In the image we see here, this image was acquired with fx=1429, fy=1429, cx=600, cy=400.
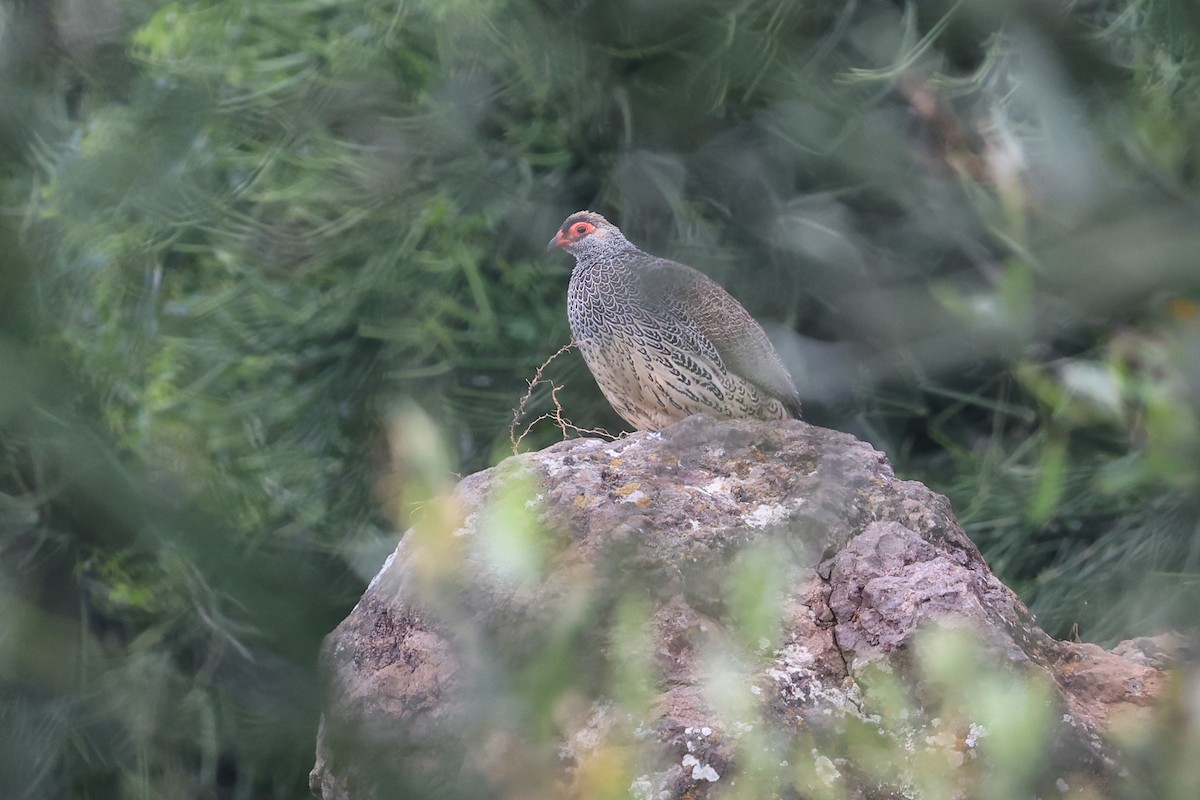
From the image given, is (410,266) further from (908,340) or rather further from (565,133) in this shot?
(908,340)

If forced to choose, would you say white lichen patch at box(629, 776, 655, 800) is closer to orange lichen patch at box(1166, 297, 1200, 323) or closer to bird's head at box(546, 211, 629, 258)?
orange lichen patch at box(1166, 297, 1200, 323)

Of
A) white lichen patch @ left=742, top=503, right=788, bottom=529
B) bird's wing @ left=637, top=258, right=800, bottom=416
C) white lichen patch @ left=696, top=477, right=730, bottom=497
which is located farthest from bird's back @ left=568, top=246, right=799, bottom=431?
white lichen patch @ left=742, top=503, right=788, bottom=529

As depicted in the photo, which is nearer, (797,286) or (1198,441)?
(1198,441)

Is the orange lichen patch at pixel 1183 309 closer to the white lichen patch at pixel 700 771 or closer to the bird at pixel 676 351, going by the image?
the white lichen patch at pixel 700 771

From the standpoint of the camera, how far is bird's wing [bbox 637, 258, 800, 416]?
14.5 feet

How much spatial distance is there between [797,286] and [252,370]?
2.90m

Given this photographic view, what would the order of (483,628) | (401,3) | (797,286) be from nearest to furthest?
(483,628) < (797,286) < (401,3)

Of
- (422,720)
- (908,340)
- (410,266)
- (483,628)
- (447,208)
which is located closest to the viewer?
(908,340)

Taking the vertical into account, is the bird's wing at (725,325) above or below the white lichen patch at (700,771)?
below

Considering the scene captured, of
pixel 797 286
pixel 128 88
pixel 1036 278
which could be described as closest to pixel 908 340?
pixel 1036 278

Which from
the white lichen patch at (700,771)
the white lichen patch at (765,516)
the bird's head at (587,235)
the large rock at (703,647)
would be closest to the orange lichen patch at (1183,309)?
the large rock at (703,647)

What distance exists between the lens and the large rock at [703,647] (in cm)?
144

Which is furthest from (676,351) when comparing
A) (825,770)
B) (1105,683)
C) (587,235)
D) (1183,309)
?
(1183,309)

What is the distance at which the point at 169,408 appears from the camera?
18.4ft
